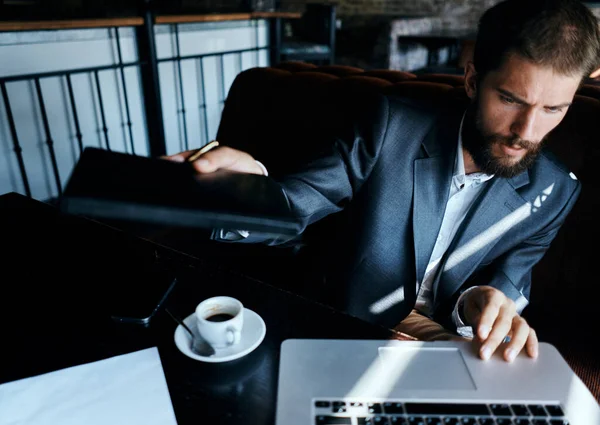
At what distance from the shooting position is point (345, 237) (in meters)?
1.27

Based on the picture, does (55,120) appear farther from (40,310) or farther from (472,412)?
(472,412)

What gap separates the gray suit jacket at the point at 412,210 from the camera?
117 cm

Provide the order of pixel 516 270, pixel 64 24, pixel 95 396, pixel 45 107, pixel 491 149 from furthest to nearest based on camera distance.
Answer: pixel 45 107, pixel 64 24, pixel 516 270, pixel 491 149, pixel 95 396

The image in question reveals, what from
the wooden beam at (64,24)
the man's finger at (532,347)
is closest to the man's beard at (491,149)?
the man's finger at (532,347)

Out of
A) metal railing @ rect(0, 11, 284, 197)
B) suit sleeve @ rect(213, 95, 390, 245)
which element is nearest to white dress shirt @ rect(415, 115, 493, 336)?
suit sleeve @ rect(213, 95, 390, 245)

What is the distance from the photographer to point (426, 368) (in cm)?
76

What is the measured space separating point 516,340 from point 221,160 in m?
0.59

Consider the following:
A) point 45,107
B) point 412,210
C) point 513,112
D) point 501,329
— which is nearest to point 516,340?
point 501,329

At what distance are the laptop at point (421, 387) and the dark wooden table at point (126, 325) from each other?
0.04 metres

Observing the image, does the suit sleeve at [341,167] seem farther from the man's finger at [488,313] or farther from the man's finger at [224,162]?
the man's finger at [488,313]

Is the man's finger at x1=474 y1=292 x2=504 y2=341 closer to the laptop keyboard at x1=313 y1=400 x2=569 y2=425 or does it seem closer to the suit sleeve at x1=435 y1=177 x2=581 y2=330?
the laptop keyboard at x1=313 y1=400 x2=569 y2=425

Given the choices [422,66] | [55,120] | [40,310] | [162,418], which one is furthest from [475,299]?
[422,66]

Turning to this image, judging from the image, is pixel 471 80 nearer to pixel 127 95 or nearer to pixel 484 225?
pixel 484 225

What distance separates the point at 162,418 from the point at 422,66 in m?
6.28
